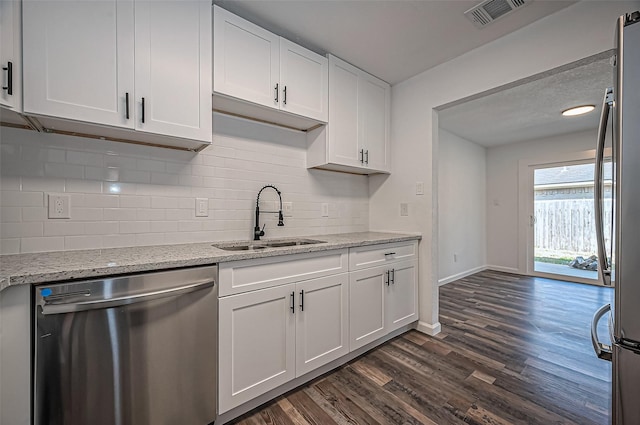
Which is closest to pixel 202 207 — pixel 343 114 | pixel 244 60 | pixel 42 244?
pixel 42 244

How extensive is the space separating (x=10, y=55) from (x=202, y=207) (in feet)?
3.53

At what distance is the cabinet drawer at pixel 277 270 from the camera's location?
4.54 ft

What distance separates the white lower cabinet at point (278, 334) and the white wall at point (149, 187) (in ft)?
2.19

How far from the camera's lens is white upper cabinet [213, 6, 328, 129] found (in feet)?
5.45

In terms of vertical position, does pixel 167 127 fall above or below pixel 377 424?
above

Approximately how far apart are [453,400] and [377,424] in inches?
20.8

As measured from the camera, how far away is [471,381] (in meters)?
1.78

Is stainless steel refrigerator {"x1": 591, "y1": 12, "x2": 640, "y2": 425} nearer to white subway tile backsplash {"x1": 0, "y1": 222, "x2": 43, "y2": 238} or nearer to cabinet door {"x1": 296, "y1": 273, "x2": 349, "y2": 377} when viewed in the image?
cabinet door {"x1": 296, "y1": 273, "x2": 349, "y2": 377}

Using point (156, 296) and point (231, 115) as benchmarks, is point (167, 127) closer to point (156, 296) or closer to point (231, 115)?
point (231, 115)

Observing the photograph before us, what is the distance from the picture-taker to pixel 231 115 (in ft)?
6.53

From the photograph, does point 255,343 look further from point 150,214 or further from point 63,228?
point 63,228

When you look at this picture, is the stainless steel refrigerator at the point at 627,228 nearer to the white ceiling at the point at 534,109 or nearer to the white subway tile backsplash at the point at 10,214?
the white ceiling at the point at 534,109

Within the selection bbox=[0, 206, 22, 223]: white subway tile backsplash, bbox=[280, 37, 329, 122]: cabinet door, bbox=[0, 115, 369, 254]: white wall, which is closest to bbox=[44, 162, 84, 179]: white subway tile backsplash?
bbox=[0, 115, 369, 254]: white wall

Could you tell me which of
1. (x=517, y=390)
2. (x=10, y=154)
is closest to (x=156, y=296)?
(x=10, y=154)
